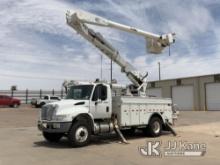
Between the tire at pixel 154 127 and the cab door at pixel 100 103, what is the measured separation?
99.1 inches

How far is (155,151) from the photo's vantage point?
1219 centimetres

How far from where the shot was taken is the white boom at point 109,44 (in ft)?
55.9

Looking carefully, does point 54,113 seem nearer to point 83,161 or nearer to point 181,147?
point 83,161

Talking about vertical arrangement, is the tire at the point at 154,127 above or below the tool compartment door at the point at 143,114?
below

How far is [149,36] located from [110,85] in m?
5.00

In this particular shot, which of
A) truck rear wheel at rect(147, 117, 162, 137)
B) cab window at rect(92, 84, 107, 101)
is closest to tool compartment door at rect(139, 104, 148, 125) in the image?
truck rear wheel at rect(147, 117, 162, 137)

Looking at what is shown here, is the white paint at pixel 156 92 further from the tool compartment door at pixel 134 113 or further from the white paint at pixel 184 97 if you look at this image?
the tool compartment door at pixel 134 113

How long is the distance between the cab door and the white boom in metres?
3.66

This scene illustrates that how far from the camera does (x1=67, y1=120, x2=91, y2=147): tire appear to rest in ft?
43.7

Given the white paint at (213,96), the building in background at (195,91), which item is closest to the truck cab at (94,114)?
the white paint at (213,96)

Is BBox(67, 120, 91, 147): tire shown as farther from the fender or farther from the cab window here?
the cab window

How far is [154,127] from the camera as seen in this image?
17.0m

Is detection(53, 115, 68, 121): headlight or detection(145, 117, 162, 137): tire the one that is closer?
detection(53, 115, 68, 121): headlight

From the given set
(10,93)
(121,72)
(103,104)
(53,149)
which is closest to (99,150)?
(53,149)
